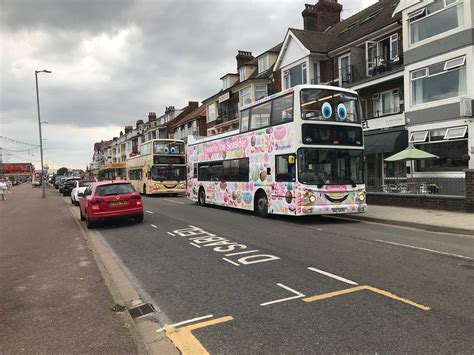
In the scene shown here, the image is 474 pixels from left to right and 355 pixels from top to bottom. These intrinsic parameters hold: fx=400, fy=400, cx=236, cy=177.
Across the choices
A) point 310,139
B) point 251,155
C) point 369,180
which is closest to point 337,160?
point 310,139

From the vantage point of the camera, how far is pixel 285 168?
13.0m

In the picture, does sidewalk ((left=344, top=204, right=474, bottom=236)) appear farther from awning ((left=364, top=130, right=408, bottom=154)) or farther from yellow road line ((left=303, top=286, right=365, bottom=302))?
yellow road line ((left=303, top=286, right=365, bottom=302))

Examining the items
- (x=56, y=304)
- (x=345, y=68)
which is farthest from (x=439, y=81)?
(x=56, y=304)

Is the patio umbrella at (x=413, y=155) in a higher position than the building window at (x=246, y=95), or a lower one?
lower

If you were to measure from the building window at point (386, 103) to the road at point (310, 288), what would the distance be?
14.3 metres

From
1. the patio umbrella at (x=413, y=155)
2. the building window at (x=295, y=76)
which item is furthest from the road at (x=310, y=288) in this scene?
the building window at (x=295, y=76)

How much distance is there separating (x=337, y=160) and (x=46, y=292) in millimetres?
9384

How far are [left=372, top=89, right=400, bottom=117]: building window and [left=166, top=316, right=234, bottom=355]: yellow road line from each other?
2085 cm

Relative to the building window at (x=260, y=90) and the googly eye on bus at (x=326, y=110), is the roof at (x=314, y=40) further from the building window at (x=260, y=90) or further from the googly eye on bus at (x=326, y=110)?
the googly eye on bus at (x=326, y=110)

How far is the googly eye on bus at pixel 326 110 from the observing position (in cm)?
1260

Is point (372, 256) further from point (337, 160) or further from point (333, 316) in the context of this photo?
point (337, 160)

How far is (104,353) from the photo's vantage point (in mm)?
3729

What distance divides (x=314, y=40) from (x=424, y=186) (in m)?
16.8

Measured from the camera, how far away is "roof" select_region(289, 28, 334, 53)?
27834 mm
